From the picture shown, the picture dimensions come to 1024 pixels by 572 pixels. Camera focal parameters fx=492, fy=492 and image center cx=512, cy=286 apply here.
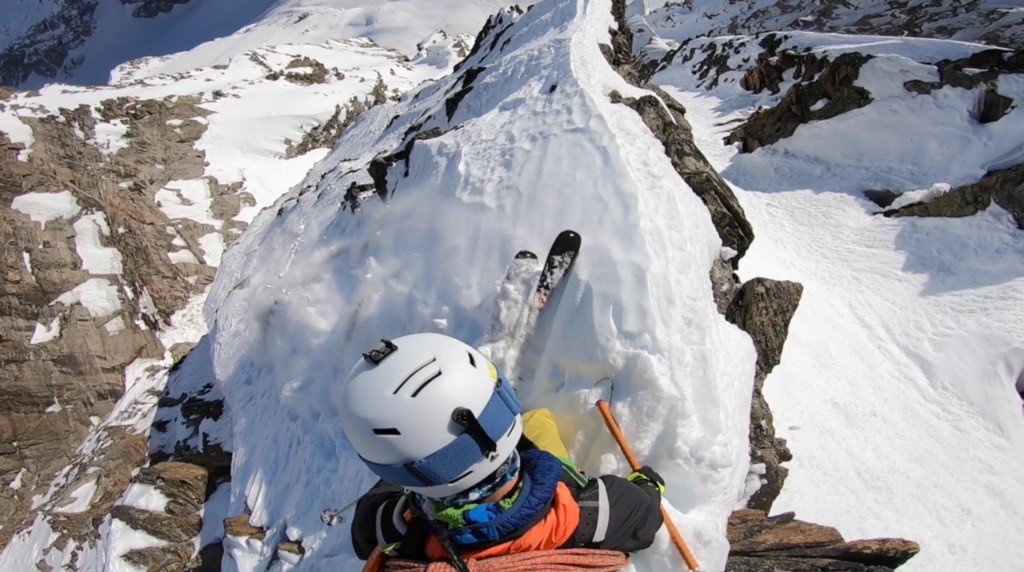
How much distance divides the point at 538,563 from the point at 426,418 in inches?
41.2

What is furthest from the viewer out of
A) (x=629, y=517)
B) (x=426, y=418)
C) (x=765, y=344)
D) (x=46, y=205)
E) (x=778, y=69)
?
(x=778, y=69)

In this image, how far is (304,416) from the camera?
21.0ft

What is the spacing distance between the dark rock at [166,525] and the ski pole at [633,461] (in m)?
6.73

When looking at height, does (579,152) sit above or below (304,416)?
above

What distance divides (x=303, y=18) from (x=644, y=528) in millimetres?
97122

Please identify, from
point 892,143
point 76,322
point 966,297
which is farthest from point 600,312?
point 76,322

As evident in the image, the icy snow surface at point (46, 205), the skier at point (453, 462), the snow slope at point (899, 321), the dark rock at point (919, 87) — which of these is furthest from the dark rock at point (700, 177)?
the icy snow surface at point (46, 205)

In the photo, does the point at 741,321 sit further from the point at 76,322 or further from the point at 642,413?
the point at 76,322

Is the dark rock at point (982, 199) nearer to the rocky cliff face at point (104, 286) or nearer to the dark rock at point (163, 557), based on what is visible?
the rocky cliff face at point (104, 286)

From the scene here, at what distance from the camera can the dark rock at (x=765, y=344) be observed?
5.26 metres

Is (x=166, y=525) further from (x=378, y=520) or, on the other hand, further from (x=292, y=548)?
(x=378, y=520)

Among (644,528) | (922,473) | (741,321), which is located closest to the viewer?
(644,528)

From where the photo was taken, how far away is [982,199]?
471 inches

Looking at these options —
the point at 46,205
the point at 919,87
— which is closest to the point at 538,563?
the point at 919,87
